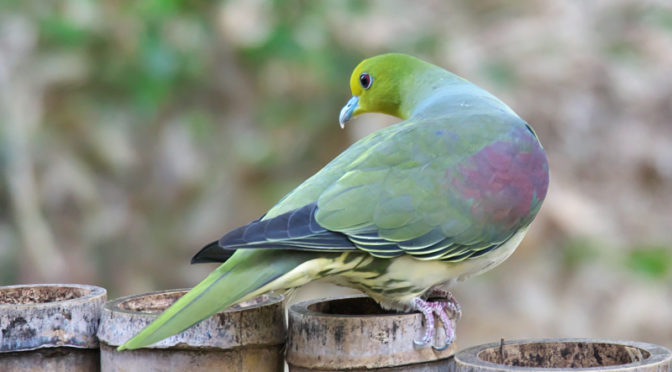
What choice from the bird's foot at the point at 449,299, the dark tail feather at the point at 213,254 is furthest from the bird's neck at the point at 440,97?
the dark tail feather at the point at 213,254

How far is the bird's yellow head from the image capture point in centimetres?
292

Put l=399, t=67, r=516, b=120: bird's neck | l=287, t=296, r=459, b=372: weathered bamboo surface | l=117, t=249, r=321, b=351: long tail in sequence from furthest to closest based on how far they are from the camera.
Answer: l=399, t=67, r=516, b=120: bird's neck
l=287, t=296, r=459, b=372: weathered bamboo surface
l=117, t=249, r=321, b=351: long tail

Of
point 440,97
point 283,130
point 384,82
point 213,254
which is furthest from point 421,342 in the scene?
point 283,130

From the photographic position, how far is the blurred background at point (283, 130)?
5.46 meters

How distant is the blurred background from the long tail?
11.3 feet

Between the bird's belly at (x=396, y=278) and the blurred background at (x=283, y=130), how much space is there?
130 inches

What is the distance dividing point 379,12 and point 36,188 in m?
2.42

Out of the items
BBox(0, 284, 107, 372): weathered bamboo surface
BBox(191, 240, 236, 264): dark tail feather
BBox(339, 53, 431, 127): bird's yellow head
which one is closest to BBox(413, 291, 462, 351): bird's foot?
BBox(191, 240, 236, 264): dark tail feather

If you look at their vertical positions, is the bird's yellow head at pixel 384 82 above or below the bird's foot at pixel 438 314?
above

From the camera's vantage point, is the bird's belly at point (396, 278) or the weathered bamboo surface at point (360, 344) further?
the bird's belly at point (396, 278)

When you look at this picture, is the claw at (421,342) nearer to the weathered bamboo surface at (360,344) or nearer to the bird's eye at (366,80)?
the weathered bamboo surface at (360,344)

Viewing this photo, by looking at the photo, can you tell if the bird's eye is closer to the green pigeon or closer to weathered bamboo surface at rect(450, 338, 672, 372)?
the green pigeon

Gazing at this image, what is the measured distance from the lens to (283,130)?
6109 millimetres

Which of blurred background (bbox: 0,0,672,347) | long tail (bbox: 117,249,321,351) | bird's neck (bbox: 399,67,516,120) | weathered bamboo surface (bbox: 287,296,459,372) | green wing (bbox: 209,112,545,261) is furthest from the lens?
blurred background (bbox: 0,0,672,347)
